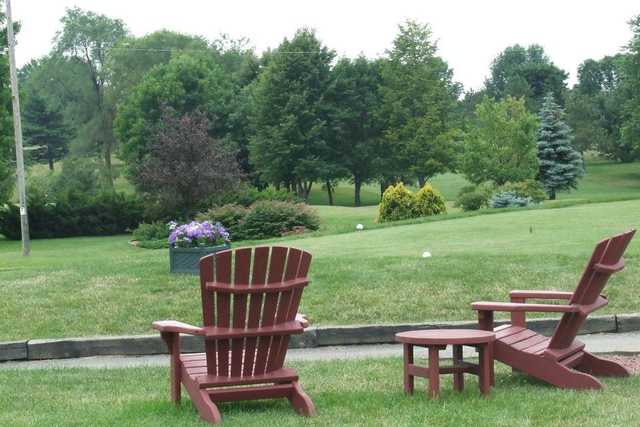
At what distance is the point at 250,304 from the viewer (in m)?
6.41

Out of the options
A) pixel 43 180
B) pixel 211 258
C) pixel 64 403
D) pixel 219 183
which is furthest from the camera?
pixel 43 180

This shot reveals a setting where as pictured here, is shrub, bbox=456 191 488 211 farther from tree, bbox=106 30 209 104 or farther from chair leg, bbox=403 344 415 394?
tree, bbox=106 30 209 104

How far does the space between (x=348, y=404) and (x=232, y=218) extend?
28.8 metres

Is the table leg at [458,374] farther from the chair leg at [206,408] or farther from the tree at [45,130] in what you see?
the tree at [45,130]

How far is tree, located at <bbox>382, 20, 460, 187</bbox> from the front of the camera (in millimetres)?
65812

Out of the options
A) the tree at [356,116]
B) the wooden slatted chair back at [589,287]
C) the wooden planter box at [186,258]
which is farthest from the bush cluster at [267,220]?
the tree at [356,116]

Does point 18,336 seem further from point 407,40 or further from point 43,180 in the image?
point 407,40

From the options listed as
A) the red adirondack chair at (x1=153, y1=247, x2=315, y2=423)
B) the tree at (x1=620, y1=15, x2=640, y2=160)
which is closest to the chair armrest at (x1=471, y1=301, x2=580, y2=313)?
the red adirondack chair at (x1=153, y1=247, x2=315, y2=423)

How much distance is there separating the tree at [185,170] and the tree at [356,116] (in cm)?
2439

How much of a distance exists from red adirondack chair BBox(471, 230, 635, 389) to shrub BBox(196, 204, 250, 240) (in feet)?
89.1

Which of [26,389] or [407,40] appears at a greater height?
[407,40]

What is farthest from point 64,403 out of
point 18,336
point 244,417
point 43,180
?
point 43,180

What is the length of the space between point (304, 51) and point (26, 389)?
5723cm

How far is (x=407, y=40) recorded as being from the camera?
68875 millimetres
